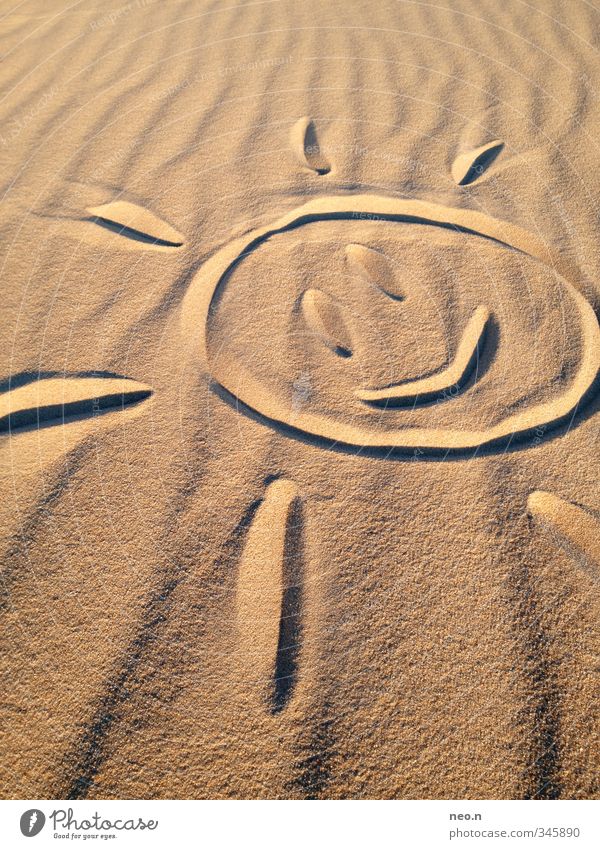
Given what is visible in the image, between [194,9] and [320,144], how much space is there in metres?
1.84

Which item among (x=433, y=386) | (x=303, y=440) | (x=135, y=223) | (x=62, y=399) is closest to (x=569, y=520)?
(x=433, y=386)

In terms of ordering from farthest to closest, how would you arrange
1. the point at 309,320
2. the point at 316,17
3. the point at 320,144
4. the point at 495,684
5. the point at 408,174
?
1. the point at 316,17
2. the point at 320,144
3. the point at 408,174
4. the point at 309,320
5. the point at 495,684

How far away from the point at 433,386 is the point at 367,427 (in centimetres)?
26

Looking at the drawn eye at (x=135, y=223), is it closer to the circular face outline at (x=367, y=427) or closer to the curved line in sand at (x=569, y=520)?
the circular face outline at (x=367, y=427)

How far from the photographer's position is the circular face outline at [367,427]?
1669 millimetres

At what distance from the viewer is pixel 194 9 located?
12.1 feet

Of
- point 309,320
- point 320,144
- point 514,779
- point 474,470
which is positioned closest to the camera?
point 514,779

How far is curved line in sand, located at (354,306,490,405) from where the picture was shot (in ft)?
5.79

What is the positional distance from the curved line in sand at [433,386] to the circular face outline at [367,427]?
0.12m

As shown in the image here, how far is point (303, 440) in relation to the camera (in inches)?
65.7

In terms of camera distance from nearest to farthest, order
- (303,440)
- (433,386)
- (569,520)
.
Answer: (569,520) → (303,440) → (433,386)

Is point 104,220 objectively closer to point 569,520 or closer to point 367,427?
point 367,427
